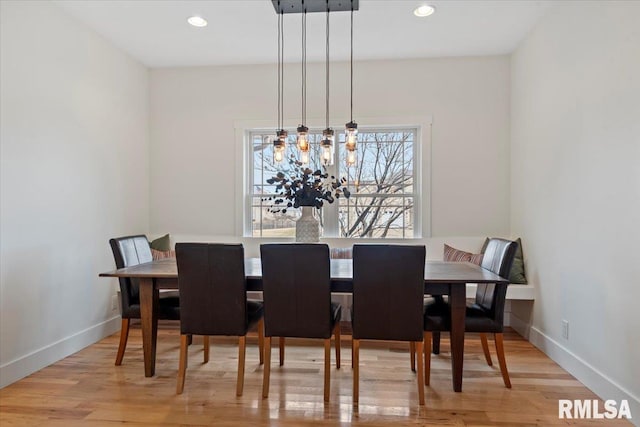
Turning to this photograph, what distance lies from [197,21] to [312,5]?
987mm

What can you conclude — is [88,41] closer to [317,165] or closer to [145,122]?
[145,122]

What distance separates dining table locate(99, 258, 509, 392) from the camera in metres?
2.25

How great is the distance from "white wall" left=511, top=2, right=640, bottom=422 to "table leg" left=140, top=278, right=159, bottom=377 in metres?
2.83

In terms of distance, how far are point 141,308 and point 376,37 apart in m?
2.96

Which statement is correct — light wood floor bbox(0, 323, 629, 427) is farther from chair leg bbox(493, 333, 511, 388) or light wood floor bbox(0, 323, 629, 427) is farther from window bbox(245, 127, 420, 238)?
window bbox(245, 127, 420, 238)

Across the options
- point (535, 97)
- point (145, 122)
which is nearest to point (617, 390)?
point (535, 97)

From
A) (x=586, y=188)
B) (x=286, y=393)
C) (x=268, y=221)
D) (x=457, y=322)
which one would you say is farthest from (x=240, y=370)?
(x=586, y=188)

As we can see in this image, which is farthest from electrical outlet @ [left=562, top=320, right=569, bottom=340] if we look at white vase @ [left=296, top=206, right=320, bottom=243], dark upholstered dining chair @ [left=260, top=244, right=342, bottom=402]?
white vase @ [left=296, top=206, right=320, bottom=243]

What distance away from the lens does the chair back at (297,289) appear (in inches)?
84.0

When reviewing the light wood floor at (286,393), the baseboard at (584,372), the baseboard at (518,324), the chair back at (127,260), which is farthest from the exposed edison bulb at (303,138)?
the baseboard at (518,324)

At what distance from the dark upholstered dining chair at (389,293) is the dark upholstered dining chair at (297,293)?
0.17m

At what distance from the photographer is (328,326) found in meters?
2.19

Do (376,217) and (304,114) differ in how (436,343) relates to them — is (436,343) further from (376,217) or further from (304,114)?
(304,114)

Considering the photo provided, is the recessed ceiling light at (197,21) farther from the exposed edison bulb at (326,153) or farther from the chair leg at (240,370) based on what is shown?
the chair leg at (240,370)
